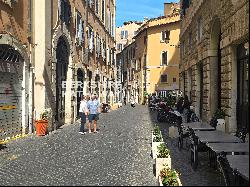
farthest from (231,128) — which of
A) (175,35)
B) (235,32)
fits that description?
(175,35)

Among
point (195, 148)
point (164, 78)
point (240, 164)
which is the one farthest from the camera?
point (164, 78)

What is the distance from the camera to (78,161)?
30.0 feet

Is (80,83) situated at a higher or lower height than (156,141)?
higher

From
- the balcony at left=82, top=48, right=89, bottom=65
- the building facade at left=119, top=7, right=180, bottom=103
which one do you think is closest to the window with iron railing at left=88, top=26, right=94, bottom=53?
the balcony at left=82, top=48, right=89, bottom=65

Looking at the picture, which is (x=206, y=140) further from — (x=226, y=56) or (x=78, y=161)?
(x=226, y=56)

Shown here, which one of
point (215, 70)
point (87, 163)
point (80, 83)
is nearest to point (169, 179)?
point (87, 163)

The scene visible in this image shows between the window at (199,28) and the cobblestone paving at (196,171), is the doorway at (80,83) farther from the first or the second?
the cobblestone paving at (196,171)

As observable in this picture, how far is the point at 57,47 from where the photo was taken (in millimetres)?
17891

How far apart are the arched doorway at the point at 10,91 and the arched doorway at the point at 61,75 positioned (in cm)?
378

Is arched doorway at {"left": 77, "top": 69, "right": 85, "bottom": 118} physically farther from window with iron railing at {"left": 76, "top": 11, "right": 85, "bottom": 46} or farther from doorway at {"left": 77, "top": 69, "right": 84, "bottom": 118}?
window with iron railing at {"left": 76, "top": 11, "right": 85, "bottom": 46}

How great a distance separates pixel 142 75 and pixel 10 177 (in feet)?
144

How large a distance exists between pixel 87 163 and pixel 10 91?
6242 mm

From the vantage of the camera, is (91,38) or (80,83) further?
(91,38)

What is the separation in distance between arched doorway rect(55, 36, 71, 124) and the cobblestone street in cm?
537
